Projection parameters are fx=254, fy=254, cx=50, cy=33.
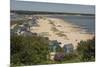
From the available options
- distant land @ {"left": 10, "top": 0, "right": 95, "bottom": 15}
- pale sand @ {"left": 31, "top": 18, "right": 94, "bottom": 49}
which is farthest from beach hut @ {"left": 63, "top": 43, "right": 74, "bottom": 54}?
distant land @ {"left": 10, "top": 0, "right": 95, "bottom": 15}

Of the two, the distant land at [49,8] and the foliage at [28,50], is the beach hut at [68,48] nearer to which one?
the foliage at [28,50]

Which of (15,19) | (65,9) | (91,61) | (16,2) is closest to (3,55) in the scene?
(15,19)

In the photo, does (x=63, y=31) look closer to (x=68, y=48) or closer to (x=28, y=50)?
(x=68, y=48)

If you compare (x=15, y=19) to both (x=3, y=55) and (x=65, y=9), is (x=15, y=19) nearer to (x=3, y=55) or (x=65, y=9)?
(x=3, y=55)

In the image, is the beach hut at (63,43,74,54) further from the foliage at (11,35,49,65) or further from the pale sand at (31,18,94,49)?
the foliage at (11,35,49,65)

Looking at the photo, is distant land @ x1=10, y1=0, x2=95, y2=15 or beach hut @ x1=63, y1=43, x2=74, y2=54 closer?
distant land @ x1=10, y1=0, x2=95, y2=15

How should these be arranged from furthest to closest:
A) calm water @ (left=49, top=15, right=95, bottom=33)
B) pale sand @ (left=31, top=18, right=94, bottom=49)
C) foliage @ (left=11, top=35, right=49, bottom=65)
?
1. calm water @ (left=49, top=15, right=95, bottom=33)
2. pale sand @ (left=31, top=18, right=94, bottom=49)
3. foliage @ (left=11, top=35, right=49, bottom=65)
